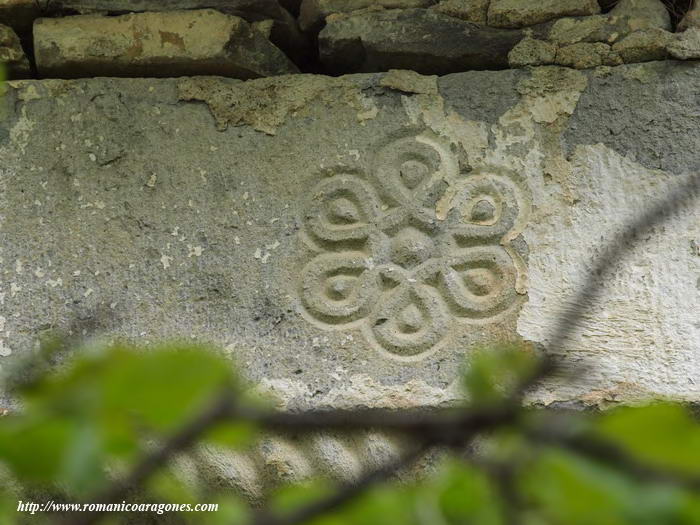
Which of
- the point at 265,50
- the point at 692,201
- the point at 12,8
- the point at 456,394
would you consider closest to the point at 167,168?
the point at 265,50

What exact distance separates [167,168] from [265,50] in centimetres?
26

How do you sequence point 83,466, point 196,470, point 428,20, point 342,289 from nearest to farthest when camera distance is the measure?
point 83,466
point 196,470
point 342,289
point 428,20

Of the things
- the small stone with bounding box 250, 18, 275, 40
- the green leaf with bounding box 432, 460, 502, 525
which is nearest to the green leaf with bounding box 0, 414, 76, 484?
the green leaf with bounding box 432, 460, 502, 525

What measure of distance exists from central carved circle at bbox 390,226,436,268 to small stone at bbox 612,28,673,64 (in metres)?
0.42

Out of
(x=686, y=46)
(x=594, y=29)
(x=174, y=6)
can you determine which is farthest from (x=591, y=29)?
(x=174, y=6)

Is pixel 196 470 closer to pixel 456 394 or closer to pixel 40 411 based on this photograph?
pixel 456 394

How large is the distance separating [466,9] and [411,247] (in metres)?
0.42

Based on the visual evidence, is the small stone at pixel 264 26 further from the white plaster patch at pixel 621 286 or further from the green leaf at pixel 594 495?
the green leaf at pixel 594 495

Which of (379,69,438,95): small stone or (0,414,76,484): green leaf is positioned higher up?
(0,414,76,484): green leaf

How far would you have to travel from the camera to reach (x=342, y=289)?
174 centimetres

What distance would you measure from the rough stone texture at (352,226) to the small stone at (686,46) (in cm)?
2

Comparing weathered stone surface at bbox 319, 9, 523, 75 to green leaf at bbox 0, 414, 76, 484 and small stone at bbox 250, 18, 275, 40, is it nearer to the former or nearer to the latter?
small stone at bbox 250, 18, 275, 40

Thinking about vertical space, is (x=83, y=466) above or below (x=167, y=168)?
above

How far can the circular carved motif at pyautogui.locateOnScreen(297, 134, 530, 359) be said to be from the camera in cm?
171
